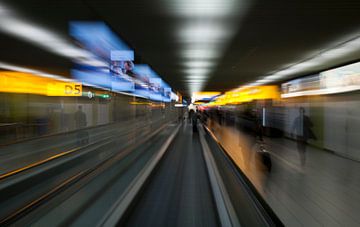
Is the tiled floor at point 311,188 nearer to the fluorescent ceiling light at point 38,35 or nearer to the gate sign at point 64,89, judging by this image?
the fluorescent ceiling light at point 38,35

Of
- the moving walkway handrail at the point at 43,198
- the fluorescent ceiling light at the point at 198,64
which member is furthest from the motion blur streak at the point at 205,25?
the moving walkway handrail at the point at 43,198

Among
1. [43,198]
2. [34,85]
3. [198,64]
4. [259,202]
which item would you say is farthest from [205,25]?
[34,85]

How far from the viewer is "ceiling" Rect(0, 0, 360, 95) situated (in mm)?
6367

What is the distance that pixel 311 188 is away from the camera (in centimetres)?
649

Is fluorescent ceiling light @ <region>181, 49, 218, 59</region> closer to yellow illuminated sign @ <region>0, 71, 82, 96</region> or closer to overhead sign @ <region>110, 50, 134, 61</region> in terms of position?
overhead sign @ <region>110, 50, 134, 61</region>

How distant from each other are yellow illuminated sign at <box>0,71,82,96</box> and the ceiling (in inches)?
22.7

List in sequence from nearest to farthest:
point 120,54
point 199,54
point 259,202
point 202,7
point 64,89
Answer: point 259,202
point 202,7
point 120,54
point 199,54
point 64,89

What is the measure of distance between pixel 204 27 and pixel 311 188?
4837 millimetres

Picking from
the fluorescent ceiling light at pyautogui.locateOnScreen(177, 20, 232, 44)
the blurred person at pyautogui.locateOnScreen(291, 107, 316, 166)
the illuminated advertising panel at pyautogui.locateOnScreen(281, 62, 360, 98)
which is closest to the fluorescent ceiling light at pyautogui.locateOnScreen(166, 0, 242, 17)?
the fluorescent ceiling light at pyautogui.locateOnScreen(177, 20, 232, 44)

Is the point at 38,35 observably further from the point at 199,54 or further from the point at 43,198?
the point at 199,54

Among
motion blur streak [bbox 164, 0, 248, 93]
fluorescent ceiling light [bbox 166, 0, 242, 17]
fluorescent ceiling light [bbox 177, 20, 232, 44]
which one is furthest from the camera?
fluorescent ceiling light [bbox 177, 20, 232, 44]

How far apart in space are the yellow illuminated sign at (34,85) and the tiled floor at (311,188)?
8128mm

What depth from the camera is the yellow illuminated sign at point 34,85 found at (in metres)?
10.4

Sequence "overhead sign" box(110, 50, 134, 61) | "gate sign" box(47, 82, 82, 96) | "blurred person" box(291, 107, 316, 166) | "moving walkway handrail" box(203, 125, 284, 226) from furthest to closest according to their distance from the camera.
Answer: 1. "gate sign" box(47, 82, 82, 96)
2. "overhead sign" box(110, 50, 134, 61)
3. "blurred person" box(291, 107, 316, 166)
4. "moving walkway handrail" box(203, 125, 284, 226)
